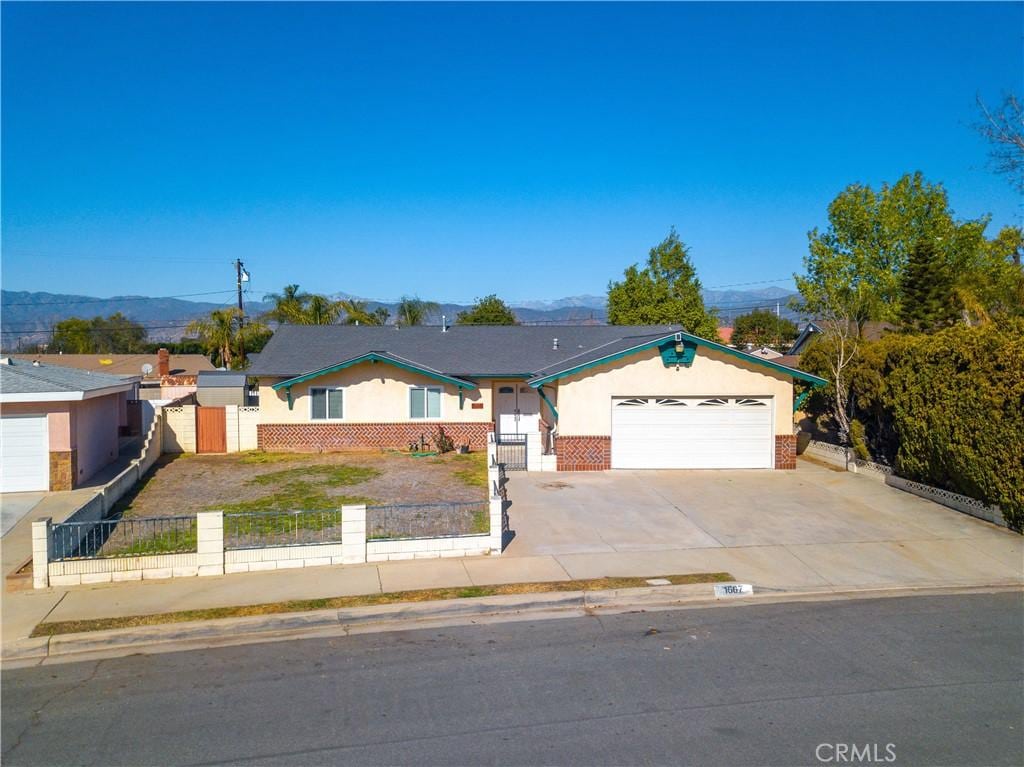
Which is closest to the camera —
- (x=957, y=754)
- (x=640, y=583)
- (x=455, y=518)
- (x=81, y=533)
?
(x=957, y=754)

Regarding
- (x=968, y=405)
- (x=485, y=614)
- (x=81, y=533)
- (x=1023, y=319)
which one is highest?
(x=1023, y=319)

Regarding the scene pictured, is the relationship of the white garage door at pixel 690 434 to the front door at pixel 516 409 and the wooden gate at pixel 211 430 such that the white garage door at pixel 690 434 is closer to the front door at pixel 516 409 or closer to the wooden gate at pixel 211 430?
the front door at pixel 516 409

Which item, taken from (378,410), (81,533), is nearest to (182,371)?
(378,410)

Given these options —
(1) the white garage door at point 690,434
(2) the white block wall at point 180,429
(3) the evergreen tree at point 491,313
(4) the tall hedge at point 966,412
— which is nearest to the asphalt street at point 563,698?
(4) the tall hedge at point 966,412

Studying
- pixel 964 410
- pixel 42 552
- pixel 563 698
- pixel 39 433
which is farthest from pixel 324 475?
pixel 964 410

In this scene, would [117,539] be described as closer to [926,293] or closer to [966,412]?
[966,412]

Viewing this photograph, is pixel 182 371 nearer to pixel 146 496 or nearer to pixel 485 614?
pixel 146 496
